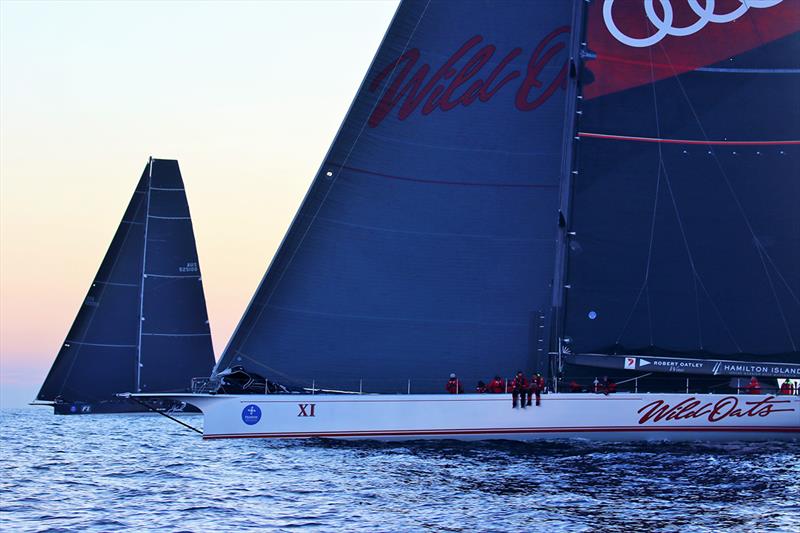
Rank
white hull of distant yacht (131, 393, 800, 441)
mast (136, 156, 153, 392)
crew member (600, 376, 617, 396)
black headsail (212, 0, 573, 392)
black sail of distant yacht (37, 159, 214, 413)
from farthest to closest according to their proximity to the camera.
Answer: mast (136, 156, 153, 392) < black sail of distant yacht (37, 159, 214, 413) < black headsail (212, 0, 573, 392) < crew member (600, 376, 617, 396) < white hull of distant yacht (131, 393, 800, 441)

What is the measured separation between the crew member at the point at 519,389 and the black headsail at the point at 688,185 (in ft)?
7.03

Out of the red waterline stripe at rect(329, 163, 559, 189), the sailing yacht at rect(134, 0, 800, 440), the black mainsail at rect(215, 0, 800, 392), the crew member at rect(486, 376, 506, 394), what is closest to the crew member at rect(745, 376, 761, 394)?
the sailing yacht at rect(134, 0, 800, 440)

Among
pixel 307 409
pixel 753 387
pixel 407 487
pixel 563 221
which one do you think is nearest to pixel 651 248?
pixel 563 221

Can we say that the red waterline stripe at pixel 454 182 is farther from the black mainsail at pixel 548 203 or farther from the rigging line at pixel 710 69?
the rigging line at pixel 710 69

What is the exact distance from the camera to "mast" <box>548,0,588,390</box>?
81.2 feet

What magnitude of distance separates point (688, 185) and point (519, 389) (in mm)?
6787

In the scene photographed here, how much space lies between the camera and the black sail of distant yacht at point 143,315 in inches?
1657

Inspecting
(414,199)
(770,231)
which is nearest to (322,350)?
(414,199)

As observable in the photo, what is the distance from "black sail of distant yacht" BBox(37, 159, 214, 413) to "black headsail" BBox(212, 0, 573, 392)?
19948mm

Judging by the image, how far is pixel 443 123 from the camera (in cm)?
2484

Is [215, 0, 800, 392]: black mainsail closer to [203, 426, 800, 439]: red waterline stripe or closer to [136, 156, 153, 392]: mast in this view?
[203, 426, 800, 439]: red waterline stripe

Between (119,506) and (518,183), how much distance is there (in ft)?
41.0

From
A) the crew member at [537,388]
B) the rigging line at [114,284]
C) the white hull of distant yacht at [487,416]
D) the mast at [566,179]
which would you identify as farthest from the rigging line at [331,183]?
the rigging line at [114,284]

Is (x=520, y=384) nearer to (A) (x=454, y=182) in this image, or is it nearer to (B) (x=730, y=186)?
(A) (x=454, y=182)
